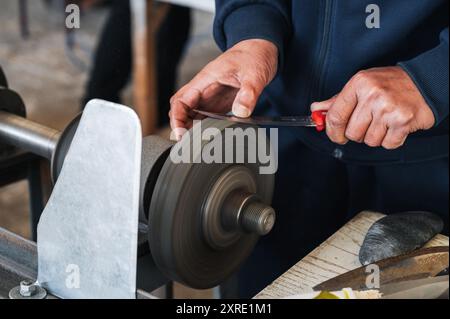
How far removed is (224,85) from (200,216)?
0.19 meters

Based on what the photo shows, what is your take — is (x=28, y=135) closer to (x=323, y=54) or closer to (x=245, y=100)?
(x=245, y=100)

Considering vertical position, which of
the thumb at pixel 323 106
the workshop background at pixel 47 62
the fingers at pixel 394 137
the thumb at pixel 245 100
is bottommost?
the workshop background at pixel 47 62

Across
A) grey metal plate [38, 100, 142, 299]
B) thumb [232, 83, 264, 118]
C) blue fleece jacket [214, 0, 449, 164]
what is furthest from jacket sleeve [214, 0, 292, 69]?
grey metal plate [38, 100, 142, 299]

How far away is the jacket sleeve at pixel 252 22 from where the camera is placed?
3.31ft

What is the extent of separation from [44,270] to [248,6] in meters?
0.48

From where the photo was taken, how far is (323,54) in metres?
1.04

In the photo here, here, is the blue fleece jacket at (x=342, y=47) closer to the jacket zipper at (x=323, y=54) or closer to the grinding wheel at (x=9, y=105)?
the jacket zipper at (x=323, y=54)

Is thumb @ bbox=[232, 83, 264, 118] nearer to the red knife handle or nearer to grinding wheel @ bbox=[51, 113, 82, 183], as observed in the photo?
the red knife handle

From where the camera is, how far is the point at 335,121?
89 cm

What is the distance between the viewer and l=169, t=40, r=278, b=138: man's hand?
0.91m

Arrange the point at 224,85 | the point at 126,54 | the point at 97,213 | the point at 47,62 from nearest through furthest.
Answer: the point at 97,213, the point at 224,85, the point at 126,54, the point at 47,62

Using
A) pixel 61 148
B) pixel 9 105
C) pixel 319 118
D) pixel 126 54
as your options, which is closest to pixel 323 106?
pixel 319 118

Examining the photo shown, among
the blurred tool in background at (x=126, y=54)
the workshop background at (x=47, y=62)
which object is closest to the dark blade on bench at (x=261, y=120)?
the blurred tool in background at (x=126, y=54)
